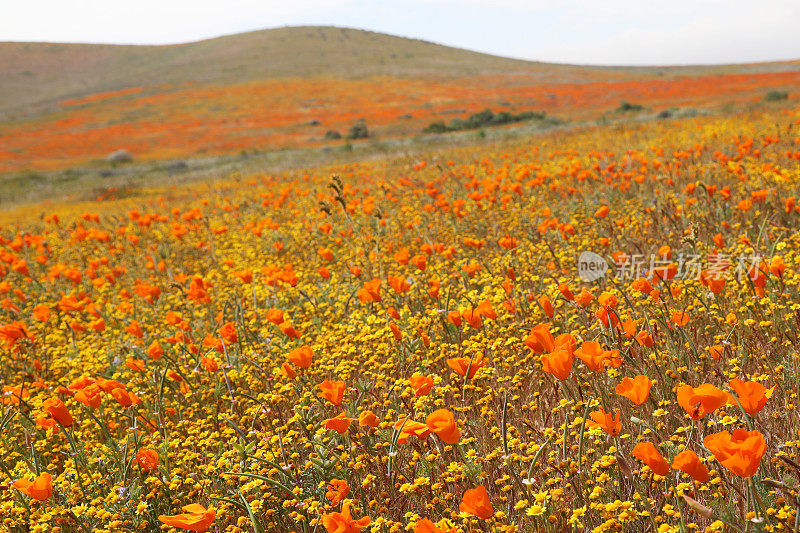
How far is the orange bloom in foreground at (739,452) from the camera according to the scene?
1.17 meters

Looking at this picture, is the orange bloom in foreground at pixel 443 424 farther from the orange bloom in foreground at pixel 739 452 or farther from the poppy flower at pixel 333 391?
the orange bloom in foreground at pixel 739 452

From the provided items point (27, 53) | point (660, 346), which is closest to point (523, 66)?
point (27, 53)

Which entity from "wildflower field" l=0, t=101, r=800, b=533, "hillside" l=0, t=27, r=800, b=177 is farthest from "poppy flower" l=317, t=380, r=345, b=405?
"hillside" l=0, t=27, r=800, b=177

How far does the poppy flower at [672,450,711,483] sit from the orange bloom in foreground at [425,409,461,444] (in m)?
0.58

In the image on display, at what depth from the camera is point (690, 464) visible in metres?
1.30

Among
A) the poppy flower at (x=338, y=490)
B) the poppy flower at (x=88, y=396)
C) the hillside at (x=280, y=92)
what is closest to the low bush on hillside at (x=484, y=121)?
the hillside at (x=280, y=92)

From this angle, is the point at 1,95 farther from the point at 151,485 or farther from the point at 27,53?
the point at 151,485

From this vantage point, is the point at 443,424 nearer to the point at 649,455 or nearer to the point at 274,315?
the point at 649,455

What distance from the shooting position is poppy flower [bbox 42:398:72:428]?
2.15 metres

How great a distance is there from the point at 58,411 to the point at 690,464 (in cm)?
235

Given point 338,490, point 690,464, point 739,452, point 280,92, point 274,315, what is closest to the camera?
point 739,452

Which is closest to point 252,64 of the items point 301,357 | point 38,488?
point 301,357

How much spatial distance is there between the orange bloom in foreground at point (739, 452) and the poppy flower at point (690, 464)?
9cm

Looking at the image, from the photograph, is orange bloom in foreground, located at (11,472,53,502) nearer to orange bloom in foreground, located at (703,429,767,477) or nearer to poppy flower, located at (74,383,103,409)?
poppy flower, located at (74,383,103,409)
